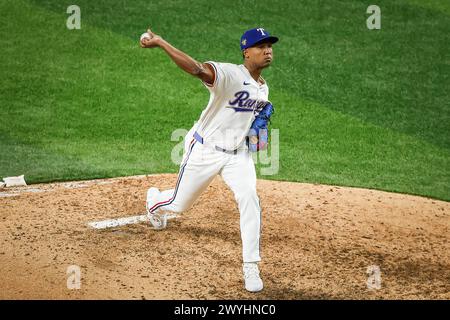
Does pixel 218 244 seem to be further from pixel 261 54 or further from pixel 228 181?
pixel 261 54

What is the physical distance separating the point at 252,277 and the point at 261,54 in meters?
1.57

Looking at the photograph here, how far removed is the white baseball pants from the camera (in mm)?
5090

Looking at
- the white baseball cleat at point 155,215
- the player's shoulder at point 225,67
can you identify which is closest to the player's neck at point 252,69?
the player's shoulder at point 225,67

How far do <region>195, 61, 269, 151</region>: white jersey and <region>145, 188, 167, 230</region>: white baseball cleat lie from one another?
0.86 meters

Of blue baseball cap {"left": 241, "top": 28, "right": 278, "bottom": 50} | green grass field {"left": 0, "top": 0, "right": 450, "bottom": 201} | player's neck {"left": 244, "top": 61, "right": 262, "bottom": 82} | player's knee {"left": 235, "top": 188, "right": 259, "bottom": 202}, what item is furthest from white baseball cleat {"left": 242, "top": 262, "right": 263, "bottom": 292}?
green grass field {"left": 0, "top": 0, "right": 450, "bottom": 201}

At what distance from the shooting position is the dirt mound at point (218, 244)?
5055 millimetres

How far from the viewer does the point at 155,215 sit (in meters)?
6.02

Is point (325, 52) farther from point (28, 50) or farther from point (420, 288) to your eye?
point (420, 288)

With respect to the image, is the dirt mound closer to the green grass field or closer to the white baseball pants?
the white baseball pants

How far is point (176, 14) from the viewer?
38.7 ft

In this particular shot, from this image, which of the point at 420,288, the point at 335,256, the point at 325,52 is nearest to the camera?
the point at 420,288

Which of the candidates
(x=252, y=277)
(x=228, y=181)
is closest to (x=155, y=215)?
(x=228, y=181)
